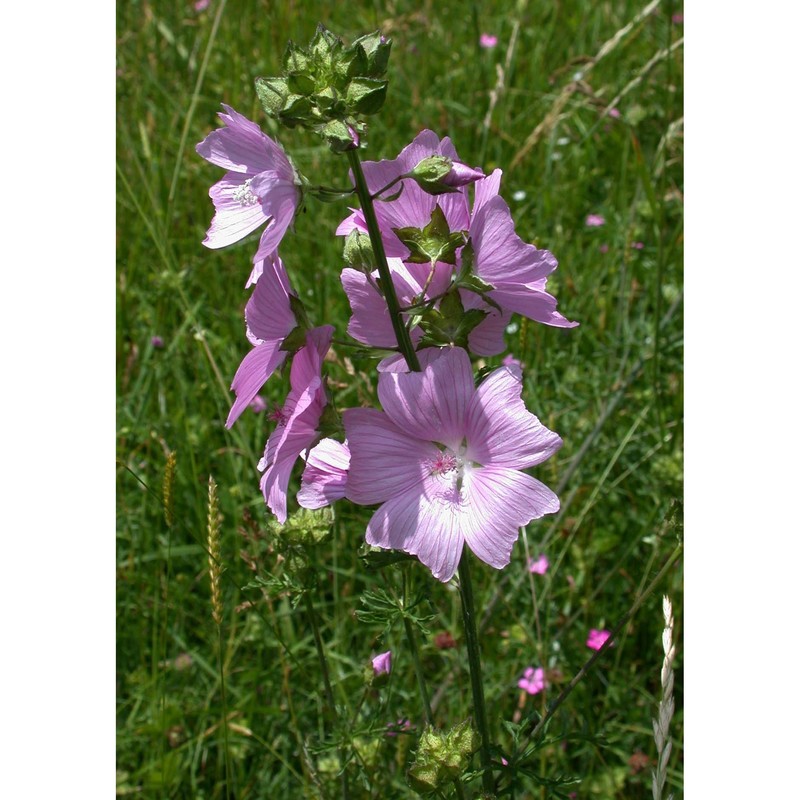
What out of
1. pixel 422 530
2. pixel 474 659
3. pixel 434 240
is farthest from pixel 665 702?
pixel 434 240

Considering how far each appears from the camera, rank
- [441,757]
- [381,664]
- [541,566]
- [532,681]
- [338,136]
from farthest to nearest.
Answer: [541,566]
[532,681]
[381,664]
[441,757]
[338,136]

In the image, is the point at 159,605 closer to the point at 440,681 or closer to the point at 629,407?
the point at 440,681

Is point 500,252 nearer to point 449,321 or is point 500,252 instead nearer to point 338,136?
point 449,321

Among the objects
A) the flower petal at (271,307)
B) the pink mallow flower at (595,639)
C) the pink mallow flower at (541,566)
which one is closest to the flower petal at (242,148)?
the flower petal at (271,307)

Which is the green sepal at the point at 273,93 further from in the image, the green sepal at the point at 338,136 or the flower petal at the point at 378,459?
the flower petal at the point at 378,459

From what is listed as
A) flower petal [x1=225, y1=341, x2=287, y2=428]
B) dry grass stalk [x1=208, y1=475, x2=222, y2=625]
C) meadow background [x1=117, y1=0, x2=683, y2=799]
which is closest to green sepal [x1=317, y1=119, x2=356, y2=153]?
flower petal [x1=225, y1=341, x2=287, y2=428]

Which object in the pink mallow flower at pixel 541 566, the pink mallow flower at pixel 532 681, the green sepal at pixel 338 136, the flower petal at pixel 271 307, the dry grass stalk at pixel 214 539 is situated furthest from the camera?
the pink mallow flower at pixel 541 566

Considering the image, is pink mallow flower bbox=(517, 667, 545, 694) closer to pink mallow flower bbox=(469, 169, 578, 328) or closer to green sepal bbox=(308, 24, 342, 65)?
pink mallow flower bbox=(469, 169, 578, 328)
